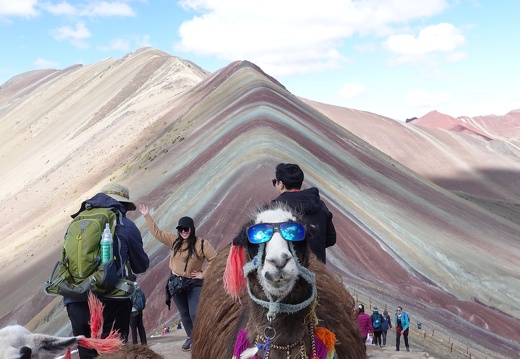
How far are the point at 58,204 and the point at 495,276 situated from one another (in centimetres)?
2597

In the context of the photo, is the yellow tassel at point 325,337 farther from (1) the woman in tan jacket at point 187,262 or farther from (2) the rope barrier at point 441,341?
(2) the rope barrier at point 441,341

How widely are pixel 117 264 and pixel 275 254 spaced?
186cm

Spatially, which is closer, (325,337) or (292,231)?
(292,231)

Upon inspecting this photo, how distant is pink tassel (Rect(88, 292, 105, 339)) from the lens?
446 centimetres

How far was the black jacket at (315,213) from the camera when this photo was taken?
4.70 m

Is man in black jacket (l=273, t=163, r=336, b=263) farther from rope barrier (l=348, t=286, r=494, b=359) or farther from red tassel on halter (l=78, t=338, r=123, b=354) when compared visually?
rope barrier (l=348, t=286, r=494, b=359)

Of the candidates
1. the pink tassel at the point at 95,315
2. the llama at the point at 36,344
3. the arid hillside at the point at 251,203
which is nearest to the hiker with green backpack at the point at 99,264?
the pink tassel at the point at 95,315

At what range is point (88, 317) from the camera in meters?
4.81

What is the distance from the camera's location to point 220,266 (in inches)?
212

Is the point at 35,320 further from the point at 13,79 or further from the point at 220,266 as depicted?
the point at 13,79

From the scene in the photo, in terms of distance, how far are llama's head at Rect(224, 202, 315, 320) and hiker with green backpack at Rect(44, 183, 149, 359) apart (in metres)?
1.38

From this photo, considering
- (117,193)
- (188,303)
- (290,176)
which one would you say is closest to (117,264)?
(117,193)

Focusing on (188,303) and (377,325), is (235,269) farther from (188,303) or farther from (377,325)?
(377,325)

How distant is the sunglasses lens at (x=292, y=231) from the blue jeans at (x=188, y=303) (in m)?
3.97
